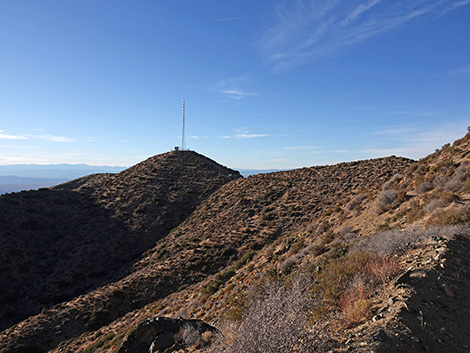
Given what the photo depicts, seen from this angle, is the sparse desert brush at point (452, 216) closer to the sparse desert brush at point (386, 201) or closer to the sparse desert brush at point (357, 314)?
the sparse desert brush at point (386, 201)

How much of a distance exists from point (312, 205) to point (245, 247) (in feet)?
29.7

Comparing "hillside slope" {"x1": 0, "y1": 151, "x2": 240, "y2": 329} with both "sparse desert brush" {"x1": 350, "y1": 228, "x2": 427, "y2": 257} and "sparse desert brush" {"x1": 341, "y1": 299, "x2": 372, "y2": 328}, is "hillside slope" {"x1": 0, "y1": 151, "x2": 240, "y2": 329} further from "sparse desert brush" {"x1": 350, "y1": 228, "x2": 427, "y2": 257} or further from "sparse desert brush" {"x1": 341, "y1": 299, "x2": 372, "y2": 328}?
"sparse desert brush" {"x1": 341, "y1": 299, "x2": 372, "y2": 328}

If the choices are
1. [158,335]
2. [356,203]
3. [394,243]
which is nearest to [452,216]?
[394,243]

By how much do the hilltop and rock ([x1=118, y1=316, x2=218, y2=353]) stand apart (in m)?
0.31

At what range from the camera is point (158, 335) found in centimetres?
849

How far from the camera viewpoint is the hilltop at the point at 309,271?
176 inches

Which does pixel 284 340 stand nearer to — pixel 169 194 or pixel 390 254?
pixel 390 254

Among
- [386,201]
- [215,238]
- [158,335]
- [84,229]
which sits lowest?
[84,229]

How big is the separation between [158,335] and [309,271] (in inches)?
215

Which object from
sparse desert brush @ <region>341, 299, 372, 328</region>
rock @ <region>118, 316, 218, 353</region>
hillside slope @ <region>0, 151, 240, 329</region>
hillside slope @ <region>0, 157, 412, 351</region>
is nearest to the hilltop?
sparse desert brush @ <region>341, 299, 372, 328</region>

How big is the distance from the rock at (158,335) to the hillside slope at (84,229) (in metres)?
22.7

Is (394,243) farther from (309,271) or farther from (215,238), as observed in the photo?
(215,238)

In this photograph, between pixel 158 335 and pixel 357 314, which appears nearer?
pixel 357 314

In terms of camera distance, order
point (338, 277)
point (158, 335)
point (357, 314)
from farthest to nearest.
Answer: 1. point (158, 335)
2. point (338, 277)
3. point (357, 314)
